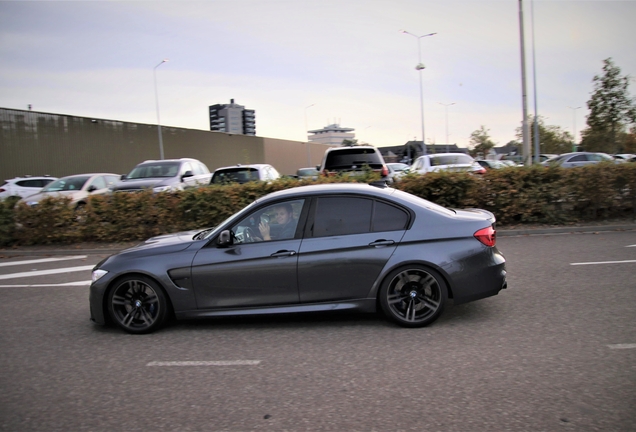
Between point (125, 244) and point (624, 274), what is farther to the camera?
point (125, 244)

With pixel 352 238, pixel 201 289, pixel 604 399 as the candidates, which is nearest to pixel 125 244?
pixel 201 289

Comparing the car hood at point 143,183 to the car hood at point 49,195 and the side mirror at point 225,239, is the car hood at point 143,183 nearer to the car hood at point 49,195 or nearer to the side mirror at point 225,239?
the car hood at point 49,195

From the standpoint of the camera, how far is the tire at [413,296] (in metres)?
5.47

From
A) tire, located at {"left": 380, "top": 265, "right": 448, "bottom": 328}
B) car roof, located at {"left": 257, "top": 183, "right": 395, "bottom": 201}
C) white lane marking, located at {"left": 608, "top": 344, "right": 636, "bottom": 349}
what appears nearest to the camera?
white lane marking, located at {"left": 608, "top": 344, "right": 636, "bottom": 349}

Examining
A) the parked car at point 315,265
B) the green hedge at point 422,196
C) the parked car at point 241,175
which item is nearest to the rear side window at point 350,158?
the parked car at point 241,175

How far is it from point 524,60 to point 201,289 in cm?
1555

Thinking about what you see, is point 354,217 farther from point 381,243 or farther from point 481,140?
point 481,140

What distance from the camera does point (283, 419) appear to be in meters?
3.66

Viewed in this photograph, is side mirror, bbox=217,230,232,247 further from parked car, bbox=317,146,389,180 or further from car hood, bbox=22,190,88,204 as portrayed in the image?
parked car, bbox=317,146,389,180

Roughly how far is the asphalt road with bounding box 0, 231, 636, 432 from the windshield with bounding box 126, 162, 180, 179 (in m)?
9.83

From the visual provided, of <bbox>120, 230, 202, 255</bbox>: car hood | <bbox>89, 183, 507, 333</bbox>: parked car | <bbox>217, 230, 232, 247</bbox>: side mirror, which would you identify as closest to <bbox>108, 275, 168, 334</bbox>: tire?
<bbox>89, 183, 507, 333</bbox>: parked car

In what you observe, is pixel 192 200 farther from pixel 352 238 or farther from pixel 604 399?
pixel 604 399

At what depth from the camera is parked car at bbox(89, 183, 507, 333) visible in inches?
216

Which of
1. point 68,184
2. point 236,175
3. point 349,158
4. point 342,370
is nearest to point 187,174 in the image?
point 236,175
